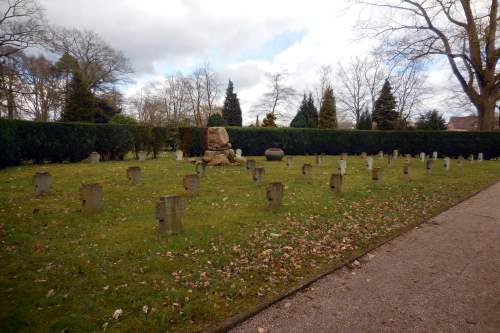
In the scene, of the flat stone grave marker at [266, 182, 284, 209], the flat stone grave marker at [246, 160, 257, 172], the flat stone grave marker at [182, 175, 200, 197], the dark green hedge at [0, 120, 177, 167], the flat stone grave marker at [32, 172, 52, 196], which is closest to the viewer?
the flat stone grave marker at [266, 182, 284, 209]

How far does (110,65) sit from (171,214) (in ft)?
124

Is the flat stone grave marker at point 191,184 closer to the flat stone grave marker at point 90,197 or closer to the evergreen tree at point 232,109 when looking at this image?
the flat stone grave marker at point 90,197

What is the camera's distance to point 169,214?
17.9ft

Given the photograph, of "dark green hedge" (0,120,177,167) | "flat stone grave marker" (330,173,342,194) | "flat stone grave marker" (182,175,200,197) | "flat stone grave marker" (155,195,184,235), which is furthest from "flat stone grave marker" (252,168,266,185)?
"dark green hedge" (0,120,177,167)

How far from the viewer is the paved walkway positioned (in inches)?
122

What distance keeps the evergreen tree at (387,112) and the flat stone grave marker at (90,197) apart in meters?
39.9

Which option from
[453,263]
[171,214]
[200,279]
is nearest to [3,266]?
[171,214]

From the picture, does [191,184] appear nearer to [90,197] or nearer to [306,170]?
[90,197]

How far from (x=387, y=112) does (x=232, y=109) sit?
891 inches

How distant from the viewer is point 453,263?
4.64 m

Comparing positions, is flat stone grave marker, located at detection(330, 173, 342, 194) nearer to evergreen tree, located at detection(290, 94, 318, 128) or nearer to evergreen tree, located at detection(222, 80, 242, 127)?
evergreen tree, located at detection(290, 94, 318, 128)

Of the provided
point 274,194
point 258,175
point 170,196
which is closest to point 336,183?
point 258,175

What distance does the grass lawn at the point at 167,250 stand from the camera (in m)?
3.21

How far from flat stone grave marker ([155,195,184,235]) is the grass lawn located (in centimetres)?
21
